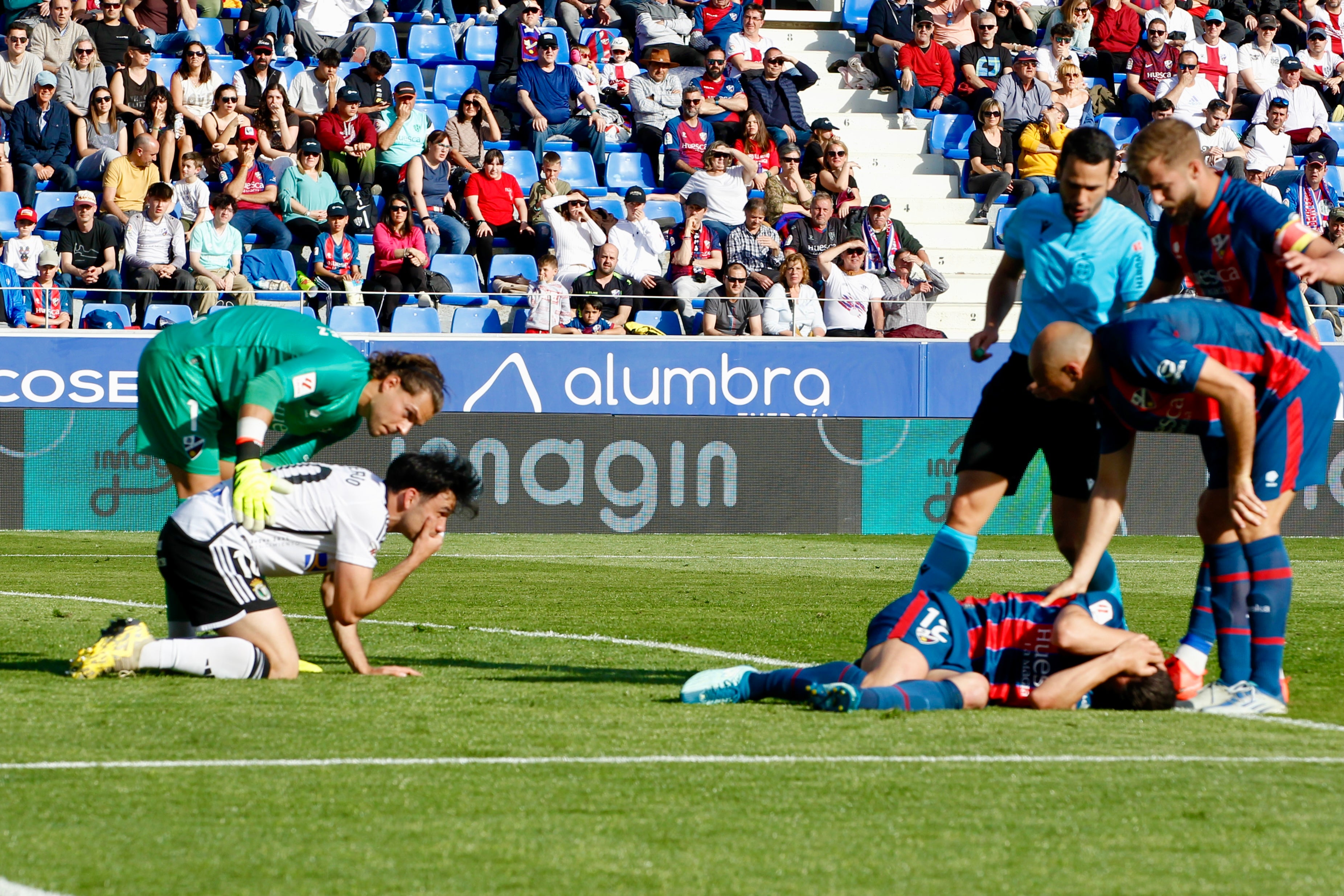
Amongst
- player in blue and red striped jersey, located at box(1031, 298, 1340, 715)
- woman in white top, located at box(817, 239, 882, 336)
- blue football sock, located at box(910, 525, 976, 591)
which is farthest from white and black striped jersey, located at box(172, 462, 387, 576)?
woman in white top, located at box(817, 239, 882, 336)

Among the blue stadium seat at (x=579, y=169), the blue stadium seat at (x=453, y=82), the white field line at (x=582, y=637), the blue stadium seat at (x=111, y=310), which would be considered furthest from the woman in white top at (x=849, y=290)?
the white field line at (x=582, y=637)

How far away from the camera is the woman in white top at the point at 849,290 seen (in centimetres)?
1819

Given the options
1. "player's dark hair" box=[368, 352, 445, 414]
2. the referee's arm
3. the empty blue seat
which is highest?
the referee's arm

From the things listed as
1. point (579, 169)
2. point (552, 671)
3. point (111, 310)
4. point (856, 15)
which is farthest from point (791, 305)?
point (552, 671)

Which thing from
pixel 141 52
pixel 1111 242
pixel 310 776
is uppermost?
pixel 141 52

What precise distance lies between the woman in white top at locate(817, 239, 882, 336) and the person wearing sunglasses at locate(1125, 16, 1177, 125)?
565 cm

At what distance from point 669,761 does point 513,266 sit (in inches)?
553

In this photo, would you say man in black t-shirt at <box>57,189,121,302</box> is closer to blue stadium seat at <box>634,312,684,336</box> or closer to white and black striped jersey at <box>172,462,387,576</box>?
blue stadium seat at <box>634,312,684,336</box>

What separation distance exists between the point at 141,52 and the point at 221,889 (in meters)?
16.4

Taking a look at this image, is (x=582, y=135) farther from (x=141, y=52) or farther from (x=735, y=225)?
(x=141, y=52)

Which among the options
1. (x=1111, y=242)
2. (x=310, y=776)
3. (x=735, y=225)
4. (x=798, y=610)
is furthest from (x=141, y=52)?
(x=310, y=776)

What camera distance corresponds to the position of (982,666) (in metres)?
5.70

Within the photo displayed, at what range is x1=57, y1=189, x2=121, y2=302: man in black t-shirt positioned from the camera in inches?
647

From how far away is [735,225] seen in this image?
19156mm
